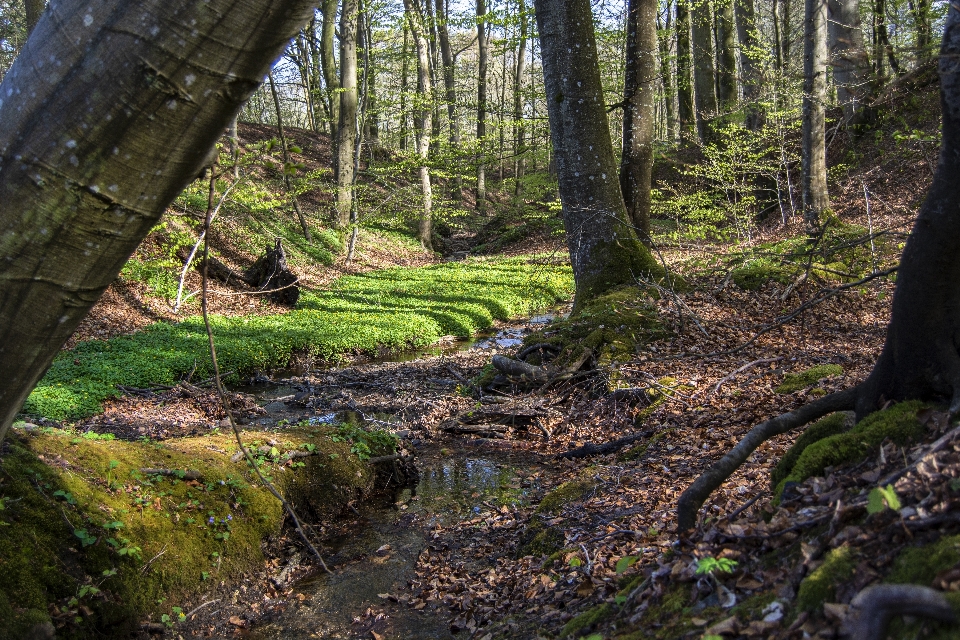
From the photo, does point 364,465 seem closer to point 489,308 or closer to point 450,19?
point 489,308

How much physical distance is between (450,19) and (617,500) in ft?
81.5

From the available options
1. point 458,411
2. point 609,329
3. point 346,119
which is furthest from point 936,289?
point 346,119

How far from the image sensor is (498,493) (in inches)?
208

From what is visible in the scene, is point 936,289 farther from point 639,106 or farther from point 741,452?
point 639,106

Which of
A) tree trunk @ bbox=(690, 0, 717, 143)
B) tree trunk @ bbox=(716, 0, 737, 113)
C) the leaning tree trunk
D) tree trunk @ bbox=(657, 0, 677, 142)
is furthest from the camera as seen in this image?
tree trunk @ bbox=(690, 0, 717, 143)

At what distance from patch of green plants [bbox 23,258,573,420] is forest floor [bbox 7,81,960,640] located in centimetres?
79

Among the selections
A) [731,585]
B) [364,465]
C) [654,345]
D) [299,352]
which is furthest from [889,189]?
[731,585]

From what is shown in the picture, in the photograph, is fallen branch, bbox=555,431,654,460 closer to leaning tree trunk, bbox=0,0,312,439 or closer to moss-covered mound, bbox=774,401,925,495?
moss-covered mound, bbox=774,401,925,495

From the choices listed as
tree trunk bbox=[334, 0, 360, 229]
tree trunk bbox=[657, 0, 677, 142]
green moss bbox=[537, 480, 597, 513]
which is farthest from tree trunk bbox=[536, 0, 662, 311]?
tree trunk bbox=[334, 0, 360, 229]

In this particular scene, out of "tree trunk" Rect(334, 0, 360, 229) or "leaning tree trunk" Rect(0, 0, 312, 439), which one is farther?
"tree trunk" Rect(334, 0, 360, 229)

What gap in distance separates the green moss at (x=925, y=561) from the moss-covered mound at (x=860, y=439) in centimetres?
89

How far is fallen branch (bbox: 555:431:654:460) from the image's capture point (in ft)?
17.9

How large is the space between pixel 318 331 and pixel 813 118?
33.0 ft

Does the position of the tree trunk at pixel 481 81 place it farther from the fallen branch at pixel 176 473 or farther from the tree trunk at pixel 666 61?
the fallen branch at pixel 176 473
